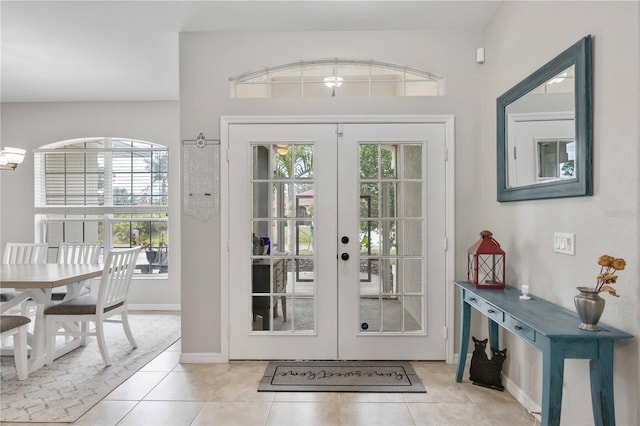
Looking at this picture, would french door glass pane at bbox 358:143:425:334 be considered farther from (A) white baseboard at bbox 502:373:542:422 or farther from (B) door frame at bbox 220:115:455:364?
(A) white baseboard at bbox 502:373:542:422

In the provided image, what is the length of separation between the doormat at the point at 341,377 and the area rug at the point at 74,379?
3.87 ft

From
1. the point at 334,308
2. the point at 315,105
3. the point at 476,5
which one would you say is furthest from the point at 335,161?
the point at 476,5

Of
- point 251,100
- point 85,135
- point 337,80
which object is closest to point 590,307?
point 337,80

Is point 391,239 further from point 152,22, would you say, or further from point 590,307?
point 152,22

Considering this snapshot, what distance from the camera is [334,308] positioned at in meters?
3.16

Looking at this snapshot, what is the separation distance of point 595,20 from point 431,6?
1253mm

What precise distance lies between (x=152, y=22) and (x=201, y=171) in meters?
1.23

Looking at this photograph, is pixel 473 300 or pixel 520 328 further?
pixel 473 300

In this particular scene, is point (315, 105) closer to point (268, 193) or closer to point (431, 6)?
point (268, 193)

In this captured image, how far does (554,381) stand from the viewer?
1.62 meters

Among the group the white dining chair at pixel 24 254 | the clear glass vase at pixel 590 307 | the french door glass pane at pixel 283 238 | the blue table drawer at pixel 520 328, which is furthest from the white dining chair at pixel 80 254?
the clear glass vase at pixel 590 307

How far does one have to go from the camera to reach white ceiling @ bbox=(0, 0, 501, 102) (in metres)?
2.78

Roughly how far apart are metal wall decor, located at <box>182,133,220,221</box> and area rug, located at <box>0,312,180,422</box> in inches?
55.1

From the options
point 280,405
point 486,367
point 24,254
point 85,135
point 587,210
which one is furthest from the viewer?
point 85,135
